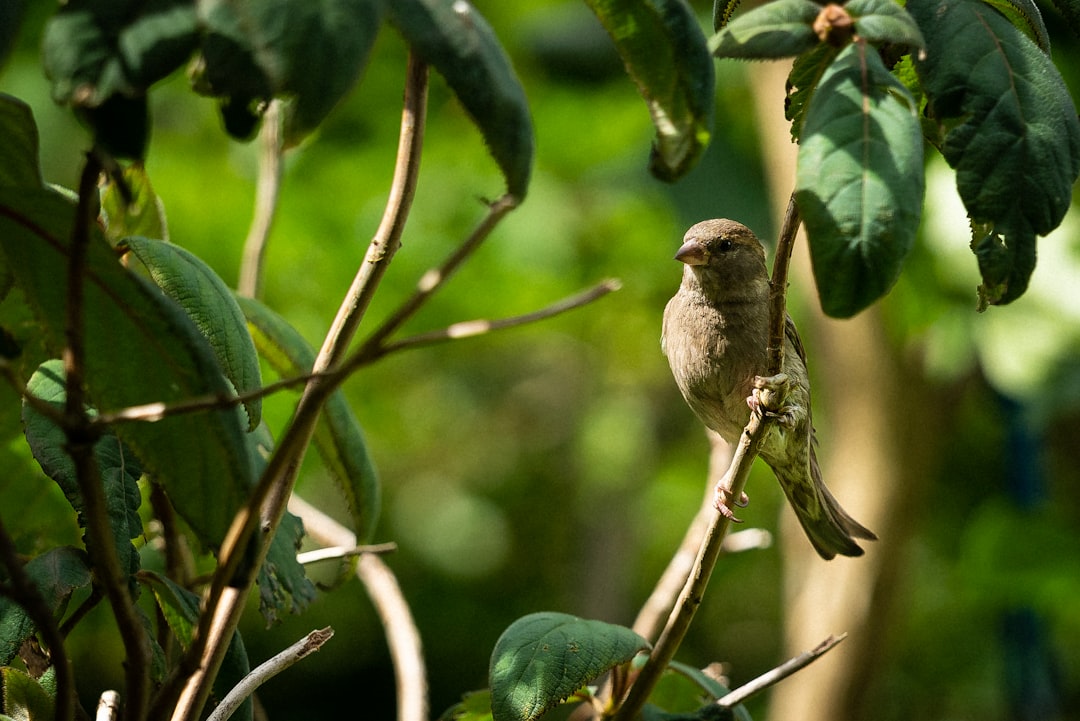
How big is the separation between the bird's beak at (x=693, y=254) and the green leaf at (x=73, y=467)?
1748 mm

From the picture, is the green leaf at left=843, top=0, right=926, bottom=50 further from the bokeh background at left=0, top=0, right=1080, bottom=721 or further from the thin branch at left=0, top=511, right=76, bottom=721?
the bokeh background at left=0, top=0, right=1080, bottom=721

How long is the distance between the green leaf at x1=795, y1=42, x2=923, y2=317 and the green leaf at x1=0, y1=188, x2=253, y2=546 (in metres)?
0.53

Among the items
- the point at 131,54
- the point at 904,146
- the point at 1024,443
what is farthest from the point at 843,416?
the point at 131,54

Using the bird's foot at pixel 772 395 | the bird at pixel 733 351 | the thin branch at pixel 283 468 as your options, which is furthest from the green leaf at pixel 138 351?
the bird at pixel 733 351

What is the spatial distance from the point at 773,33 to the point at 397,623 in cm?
130

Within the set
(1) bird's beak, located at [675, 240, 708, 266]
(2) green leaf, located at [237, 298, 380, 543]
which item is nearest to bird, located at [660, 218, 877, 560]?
(1) bird's beak, located at [675, 240, 708, 266]

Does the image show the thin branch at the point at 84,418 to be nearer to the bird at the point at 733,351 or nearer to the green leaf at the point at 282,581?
the green leaf at the point at 282,581

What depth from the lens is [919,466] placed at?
4.61 meters

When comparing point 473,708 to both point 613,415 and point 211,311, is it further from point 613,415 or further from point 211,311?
point 613,415

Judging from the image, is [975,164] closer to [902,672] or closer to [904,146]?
[904,146]

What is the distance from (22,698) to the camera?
1.29 meters

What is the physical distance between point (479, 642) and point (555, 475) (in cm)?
135

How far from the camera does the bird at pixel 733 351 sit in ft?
9.37

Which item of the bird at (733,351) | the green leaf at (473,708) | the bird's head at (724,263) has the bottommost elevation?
the bird at (733,351)
